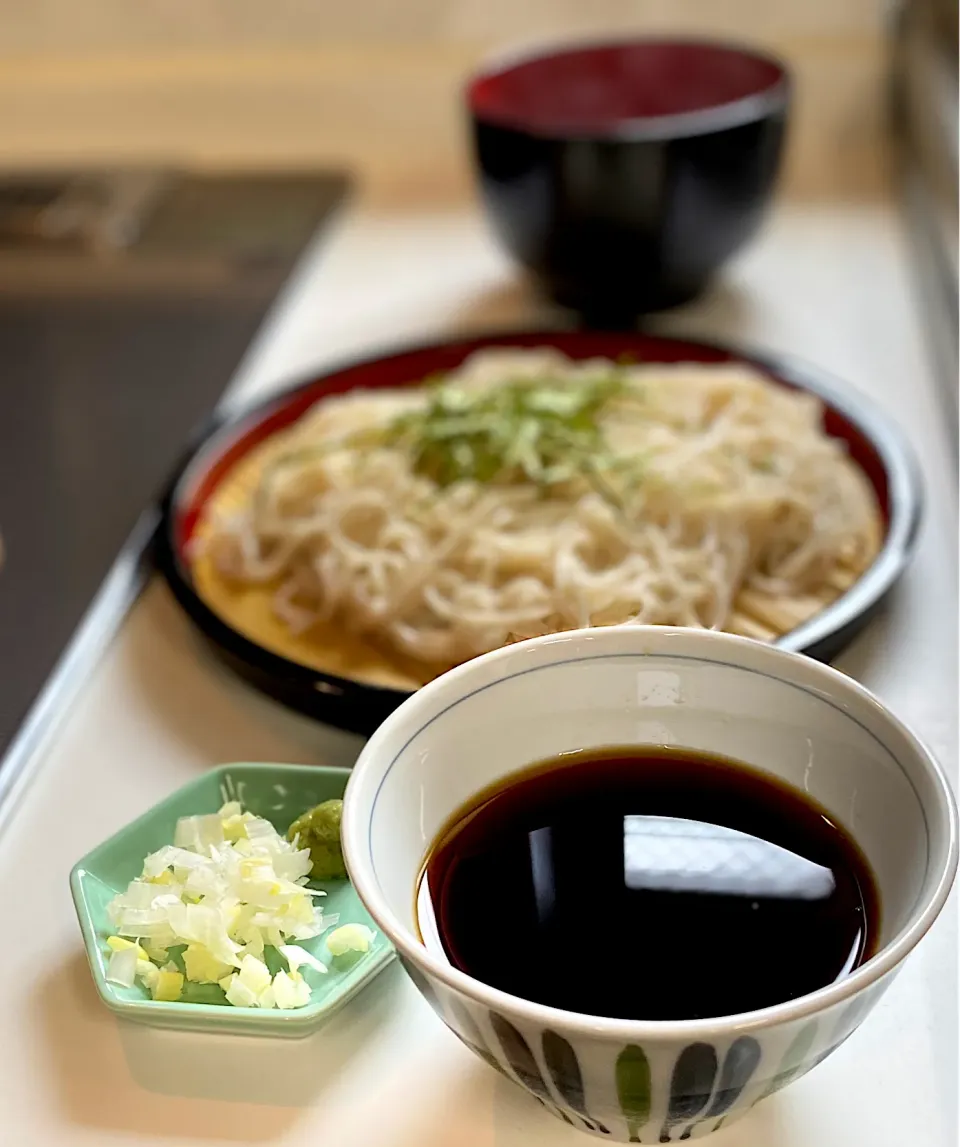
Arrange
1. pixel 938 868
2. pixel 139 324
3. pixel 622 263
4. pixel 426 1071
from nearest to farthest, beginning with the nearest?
pixel 938 868 → pixel 426 1071 → pixel 622 263 → pixel 139 324

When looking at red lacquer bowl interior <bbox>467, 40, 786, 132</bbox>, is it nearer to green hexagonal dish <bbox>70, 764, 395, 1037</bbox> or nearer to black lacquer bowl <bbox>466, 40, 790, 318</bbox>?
black lacquer bowl <bbox>466, 40, 790, 318</bbox>

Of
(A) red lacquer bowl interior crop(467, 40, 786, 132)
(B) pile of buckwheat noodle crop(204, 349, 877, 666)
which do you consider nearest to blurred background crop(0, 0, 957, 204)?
(A) red lacquer bowl interior crop(467, 40, 786, 132)

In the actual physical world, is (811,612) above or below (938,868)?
below

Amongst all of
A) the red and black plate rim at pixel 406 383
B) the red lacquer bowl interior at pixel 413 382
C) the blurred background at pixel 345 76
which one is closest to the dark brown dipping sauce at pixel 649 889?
the red and black plate rim at pixel 406 383

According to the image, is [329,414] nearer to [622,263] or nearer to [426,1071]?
[622,263]

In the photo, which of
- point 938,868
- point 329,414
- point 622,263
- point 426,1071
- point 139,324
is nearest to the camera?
point 938,868

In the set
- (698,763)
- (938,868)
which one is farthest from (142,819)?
(938,868)

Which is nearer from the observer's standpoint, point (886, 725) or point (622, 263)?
point (886, 725)

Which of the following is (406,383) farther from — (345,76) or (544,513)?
(345,76)
